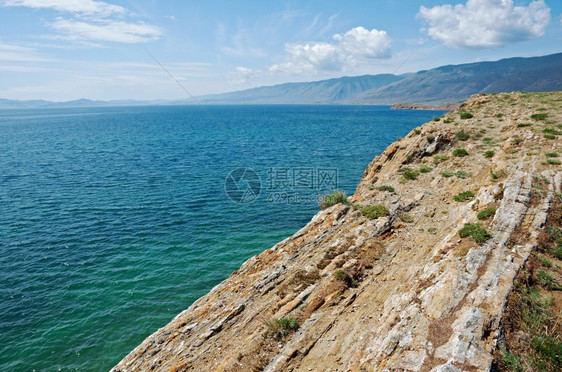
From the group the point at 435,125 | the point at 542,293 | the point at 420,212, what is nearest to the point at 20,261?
the point at 420,212

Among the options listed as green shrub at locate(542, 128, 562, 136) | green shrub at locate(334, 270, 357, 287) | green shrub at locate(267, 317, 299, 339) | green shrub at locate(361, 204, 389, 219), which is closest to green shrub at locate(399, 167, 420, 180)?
green shrub at locate(361, 204, 389, 219)

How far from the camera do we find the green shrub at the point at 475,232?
13.4m

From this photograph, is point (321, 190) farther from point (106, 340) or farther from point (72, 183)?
point (72, 183)

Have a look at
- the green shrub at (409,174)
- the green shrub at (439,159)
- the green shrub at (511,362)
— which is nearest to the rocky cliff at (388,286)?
the green shrub at (511,362)

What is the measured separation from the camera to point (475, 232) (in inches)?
543

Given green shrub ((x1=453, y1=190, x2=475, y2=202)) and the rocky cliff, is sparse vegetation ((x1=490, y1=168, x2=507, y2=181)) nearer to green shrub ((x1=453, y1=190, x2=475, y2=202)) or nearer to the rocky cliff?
the rocky cliff

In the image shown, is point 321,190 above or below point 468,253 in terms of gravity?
below

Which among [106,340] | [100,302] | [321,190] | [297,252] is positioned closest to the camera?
[297,252]

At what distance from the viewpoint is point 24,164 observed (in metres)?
65.2

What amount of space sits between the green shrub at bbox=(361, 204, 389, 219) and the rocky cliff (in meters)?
0.10

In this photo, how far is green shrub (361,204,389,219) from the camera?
20266 mm

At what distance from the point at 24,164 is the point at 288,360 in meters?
79.8

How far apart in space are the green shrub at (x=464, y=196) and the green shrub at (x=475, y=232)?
6.54 meters

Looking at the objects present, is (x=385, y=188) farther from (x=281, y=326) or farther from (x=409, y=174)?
(x=281, y=326)
